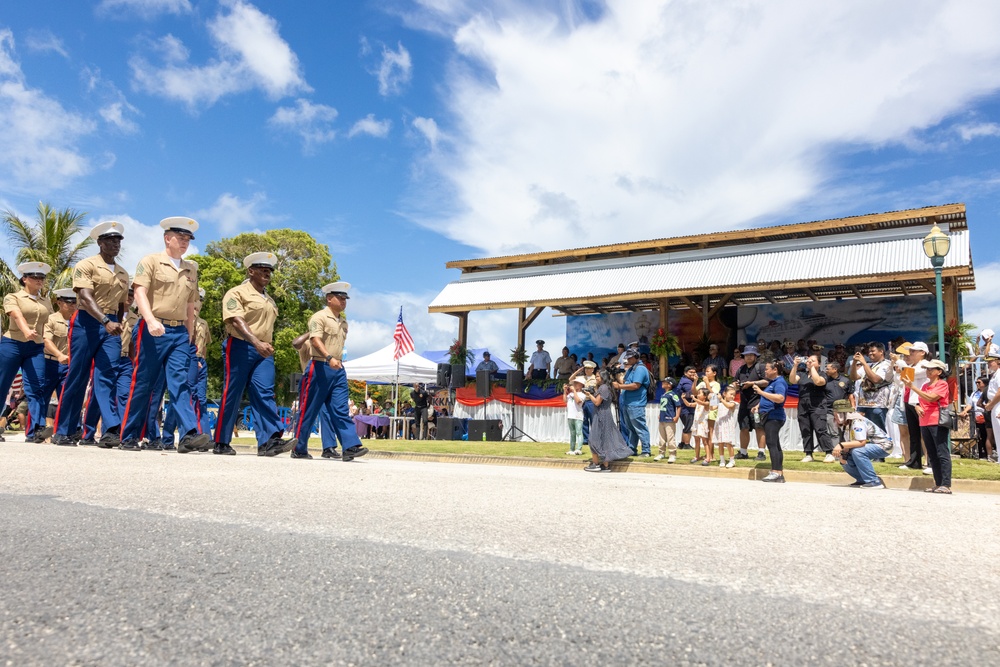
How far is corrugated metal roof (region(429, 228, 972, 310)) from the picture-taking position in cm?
1703

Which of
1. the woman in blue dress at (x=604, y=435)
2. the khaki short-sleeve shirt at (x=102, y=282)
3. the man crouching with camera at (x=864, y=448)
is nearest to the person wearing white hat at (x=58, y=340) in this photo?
the khaki short-sleeve shirt at (x=102, y=282)

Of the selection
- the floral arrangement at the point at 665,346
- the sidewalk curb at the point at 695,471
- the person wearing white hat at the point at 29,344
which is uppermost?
the floral arrangement at the point at 665,346

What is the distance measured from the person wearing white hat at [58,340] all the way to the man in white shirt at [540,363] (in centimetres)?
1245

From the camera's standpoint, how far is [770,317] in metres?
21.8

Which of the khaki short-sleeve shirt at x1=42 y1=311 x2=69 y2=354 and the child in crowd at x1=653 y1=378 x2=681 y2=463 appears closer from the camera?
the khaki short-sleeve shirt at x1=42 y1=311 x2=69 y2=354

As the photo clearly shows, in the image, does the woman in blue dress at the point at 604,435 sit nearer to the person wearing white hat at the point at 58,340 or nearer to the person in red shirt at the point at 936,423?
the person in red shirt at the point at 936,423

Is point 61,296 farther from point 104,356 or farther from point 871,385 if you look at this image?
point 871,385

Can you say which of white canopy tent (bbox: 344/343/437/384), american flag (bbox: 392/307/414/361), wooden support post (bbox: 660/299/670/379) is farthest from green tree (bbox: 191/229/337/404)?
wooden support post (bbox: 660/299/670/379)

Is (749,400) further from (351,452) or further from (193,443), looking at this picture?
(193,443)

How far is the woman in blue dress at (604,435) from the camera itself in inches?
420

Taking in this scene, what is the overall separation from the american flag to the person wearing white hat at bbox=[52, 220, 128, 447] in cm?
1389

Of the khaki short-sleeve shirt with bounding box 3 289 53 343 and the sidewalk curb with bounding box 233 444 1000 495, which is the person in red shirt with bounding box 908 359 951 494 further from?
the khaki short-sleeve shirt with bounding box 3 289 53 343

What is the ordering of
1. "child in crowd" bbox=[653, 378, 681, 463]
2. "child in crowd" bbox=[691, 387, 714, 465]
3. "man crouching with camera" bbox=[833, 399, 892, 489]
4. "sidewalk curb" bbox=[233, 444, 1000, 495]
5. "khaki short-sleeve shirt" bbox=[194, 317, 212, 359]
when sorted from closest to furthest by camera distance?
"man crouching with camera" bbox=[833, 399, 892, 489] < "sidewalk curb" bbox=[233, 444, 1000, 495] < "khaki short-sleeve shirt" bbox=[194, 317, 212, 359] < "child in crowd" bbox=[691, 387, 714, 465] < "child in crowd" bbox=[653, 378, 681, 463]

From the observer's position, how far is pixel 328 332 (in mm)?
8805
